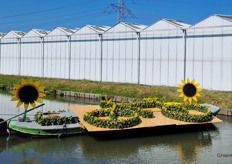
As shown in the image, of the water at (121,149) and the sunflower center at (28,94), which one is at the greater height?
the sunflower center at (28,94)

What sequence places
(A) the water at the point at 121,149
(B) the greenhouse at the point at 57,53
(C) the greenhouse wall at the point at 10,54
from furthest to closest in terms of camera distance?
(C) the greenhouse wall at the point at 10,54 < (B) the greenhouse at the point at 57,53 < (A) the water at the point at 121,149

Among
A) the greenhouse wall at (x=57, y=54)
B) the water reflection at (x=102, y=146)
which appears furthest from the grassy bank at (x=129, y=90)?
the water reflection at (x=102, y=146)

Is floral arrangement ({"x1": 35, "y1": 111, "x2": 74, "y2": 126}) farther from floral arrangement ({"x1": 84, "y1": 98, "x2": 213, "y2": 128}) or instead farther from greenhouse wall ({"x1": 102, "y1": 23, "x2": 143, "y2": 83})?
greenhouse wall ({"x1": 102, "y1": 23, "x2": 143, "y2": 83})

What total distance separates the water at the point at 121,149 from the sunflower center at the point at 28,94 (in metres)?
2.16

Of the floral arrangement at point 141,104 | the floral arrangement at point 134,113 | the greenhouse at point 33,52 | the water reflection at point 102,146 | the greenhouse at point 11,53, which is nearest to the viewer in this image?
the water reflection at point 102,146

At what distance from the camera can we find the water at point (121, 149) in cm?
1396

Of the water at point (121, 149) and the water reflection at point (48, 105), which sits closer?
the water at point (121, 149)

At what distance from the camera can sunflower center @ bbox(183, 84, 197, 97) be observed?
21031 mm

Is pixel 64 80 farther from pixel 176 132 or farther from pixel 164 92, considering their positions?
pixel 176 132

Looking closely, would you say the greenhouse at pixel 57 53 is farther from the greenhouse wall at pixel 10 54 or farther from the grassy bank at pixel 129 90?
the greenhouse wall at pixel 10 54

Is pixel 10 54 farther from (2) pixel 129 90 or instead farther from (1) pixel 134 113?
(1) pixel 134 113

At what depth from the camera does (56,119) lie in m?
17.5

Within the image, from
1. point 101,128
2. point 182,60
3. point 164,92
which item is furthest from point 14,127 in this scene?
point 182,60

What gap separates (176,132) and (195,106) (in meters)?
3.34
